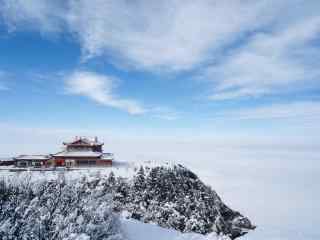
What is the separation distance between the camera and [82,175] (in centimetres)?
4069

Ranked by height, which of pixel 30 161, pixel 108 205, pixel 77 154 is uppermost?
pixel 77 154

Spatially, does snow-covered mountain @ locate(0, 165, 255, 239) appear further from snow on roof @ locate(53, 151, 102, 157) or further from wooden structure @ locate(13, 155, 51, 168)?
wooden structure @ locate(13, 155, 51, 168)

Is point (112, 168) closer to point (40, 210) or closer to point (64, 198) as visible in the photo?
point (64, 198)

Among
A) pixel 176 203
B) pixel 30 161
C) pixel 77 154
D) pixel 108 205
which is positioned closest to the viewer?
pixel 108 205

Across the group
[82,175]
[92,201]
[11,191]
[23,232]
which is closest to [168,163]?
[82,175]

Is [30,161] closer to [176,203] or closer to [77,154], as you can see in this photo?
[77,154]

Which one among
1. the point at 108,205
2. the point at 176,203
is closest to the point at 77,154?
the point at 176,203

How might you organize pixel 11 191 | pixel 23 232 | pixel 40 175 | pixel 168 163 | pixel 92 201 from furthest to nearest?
pixel 168 163, pixel 40 175, pixel 92 201, pixel 11 191, pixel 23 232

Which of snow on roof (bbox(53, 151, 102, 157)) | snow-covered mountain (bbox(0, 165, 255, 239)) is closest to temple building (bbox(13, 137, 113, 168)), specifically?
snow on roof (bbox(53, 151, 102, 157))

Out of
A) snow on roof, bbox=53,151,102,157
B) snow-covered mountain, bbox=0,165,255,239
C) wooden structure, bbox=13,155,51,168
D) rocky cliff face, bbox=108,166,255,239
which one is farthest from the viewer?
snow on roof, bbox=53,151,102,157

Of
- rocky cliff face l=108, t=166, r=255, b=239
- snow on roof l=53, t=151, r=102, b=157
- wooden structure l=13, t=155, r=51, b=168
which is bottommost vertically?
rocky cliff face l=108, t=166, r=255, b=239

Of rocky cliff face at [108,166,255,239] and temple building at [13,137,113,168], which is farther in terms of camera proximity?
temple building at [13,137,113,168]

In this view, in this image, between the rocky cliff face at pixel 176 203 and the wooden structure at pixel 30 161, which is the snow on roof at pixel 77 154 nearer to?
the wooden structure at pixel 30 161

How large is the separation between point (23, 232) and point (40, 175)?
26.3 m
